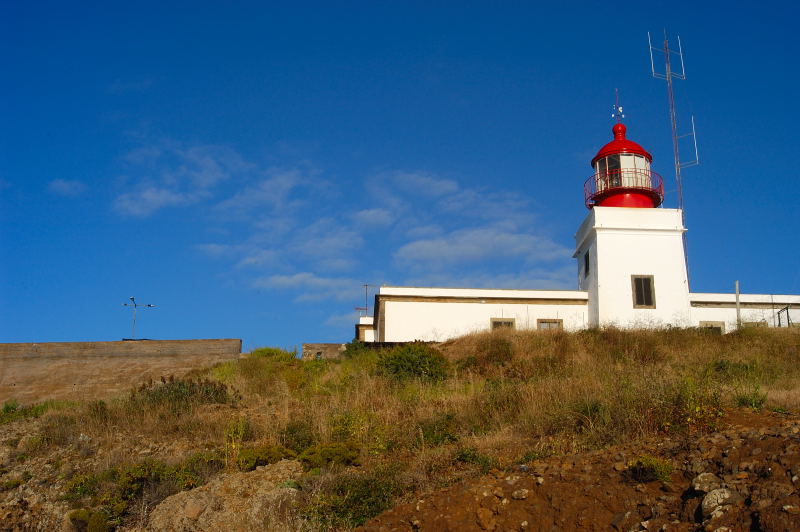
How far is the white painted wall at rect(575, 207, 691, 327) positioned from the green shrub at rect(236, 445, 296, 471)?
15.5m

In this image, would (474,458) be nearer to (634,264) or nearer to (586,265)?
(634,264)

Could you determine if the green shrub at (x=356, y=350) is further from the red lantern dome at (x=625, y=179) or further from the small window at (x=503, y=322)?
the red lantern dome at (x=625, y=179)

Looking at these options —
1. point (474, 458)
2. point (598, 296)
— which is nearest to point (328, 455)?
point (474, 458)

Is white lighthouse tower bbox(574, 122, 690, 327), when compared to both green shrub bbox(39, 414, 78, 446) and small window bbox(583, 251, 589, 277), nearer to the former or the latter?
small window bbox(583, 251, 589, 277)

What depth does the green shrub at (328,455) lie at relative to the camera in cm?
922

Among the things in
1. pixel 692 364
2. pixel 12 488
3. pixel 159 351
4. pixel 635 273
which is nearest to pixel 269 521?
pixel 12 488

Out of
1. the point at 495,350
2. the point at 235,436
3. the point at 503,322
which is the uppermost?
the point at 503,322

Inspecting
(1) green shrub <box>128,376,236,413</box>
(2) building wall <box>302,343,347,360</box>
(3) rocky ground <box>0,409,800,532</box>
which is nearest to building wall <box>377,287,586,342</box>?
(2) building wall <box>302,343,347,360</box>

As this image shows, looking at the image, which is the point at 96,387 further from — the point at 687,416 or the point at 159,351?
→ the point at 687,416

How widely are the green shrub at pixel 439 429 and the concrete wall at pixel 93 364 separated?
991 cm

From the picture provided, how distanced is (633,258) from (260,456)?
17.4m

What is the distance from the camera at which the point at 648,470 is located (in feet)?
20.8

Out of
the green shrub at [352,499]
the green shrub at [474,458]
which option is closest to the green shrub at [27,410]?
the green shrub at [352,499]

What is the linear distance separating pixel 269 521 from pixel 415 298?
56.5ft
